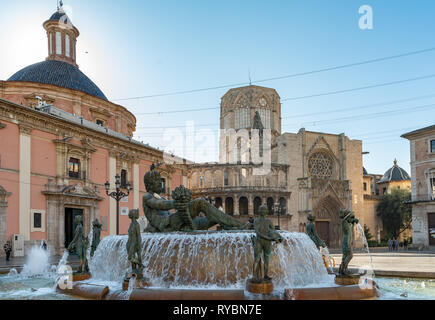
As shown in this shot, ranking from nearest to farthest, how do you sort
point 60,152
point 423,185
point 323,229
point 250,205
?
point 60,152 → point 423,185 → point 250,205 → point 323,229

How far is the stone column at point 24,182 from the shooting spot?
21922 mm

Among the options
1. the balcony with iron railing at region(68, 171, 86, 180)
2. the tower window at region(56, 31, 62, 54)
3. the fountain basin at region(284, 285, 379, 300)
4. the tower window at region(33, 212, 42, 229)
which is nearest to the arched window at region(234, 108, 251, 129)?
the tower window at region(56, 31, 62, 54)

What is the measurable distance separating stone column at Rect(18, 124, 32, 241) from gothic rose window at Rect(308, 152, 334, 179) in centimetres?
3171

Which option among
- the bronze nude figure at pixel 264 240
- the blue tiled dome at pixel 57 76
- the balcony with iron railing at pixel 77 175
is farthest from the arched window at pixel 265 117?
the bronze nude figure at pixel 264 240

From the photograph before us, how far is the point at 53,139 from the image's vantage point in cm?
2444

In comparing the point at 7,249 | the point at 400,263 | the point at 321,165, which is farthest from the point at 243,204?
the point at 400,263

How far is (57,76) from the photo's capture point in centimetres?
3169

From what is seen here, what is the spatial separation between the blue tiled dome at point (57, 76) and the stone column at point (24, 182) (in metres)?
8.36

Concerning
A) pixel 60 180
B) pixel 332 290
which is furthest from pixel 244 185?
pixel 332 290

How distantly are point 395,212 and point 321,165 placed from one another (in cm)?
1061

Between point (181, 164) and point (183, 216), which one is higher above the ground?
point (181, 164)

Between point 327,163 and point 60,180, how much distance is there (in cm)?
3229

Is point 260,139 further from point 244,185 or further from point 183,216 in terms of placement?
point 183,216

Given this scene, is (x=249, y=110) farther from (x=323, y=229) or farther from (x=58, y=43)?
(x=58, y=43)
